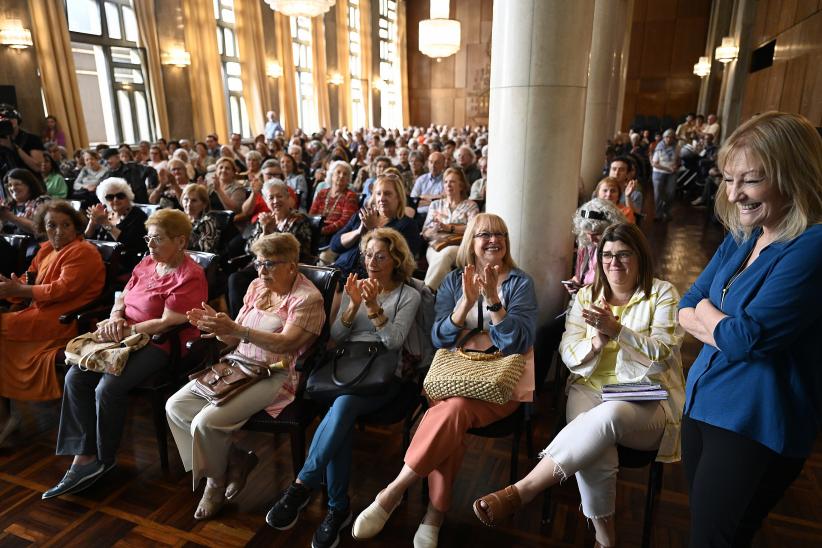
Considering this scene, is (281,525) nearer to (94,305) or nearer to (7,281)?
(94,305)

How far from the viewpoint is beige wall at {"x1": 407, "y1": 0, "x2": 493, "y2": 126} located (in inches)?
882

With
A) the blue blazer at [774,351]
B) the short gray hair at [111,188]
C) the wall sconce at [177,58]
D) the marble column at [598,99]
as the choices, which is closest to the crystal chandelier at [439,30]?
the wall sconce at [177,58]

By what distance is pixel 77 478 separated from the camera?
2.46 metres

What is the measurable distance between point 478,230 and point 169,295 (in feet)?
5.28

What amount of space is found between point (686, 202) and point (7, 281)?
446 inches

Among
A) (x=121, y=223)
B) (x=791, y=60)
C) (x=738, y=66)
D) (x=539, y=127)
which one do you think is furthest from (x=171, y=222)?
(x=738, y=66)

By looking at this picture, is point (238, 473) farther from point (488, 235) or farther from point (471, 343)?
point (488, 235)

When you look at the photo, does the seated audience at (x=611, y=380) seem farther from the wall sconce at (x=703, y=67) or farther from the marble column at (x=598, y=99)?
the wall sconce at (x=703, y=67)

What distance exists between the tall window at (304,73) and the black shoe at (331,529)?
51.9ft

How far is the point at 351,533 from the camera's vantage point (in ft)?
7.23

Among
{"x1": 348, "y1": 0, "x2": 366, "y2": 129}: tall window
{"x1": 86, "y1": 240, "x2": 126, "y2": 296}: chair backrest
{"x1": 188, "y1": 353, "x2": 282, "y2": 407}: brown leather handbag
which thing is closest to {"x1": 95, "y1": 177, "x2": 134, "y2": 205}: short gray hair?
{"x1": 86, "y1": 240, "x2": 126, "y2": 296}: chair backrest

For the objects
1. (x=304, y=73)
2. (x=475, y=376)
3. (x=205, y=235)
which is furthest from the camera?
(x=304, y=73)

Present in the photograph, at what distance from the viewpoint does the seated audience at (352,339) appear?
7.11 ft

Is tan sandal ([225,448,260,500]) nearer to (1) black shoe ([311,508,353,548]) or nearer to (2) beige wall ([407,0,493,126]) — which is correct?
(1) black shoe ([311,508,353,548])
